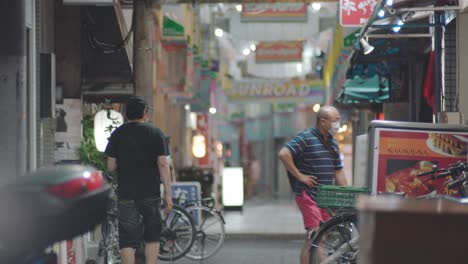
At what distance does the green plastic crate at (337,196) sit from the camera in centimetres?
917

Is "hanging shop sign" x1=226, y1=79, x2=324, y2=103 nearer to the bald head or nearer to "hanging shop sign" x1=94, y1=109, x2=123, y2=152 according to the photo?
"hanging shop sign" x1=94, y1=109, x2=123, y2=152

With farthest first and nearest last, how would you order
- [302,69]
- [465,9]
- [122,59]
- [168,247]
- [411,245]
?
[302,69] → [122,59] → [168,247] → [465,9] → [411,245]

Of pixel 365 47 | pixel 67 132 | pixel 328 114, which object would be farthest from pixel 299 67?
pixel 328 114

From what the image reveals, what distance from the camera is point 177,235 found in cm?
1418

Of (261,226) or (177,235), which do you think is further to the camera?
(261,226)

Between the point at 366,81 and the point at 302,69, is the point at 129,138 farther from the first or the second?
the point at 302,69

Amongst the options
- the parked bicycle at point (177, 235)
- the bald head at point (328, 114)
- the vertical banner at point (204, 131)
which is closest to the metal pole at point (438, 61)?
the bald head at point (328, 114)

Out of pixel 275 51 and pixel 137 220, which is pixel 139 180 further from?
pixel 275 51

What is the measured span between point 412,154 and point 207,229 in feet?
18.5

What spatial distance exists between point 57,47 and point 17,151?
21.3 feet

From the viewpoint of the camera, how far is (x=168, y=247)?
46.7 ft

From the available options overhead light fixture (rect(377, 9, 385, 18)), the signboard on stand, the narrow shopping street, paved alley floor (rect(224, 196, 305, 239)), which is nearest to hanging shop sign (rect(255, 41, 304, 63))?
paved alley floor (rect(224, 196, 305, 239))

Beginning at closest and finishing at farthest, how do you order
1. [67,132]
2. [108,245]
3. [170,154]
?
[108,245], [67,132], [170,154]

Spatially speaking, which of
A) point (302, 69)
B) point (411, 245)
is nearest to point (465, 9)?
point (411, 245)
